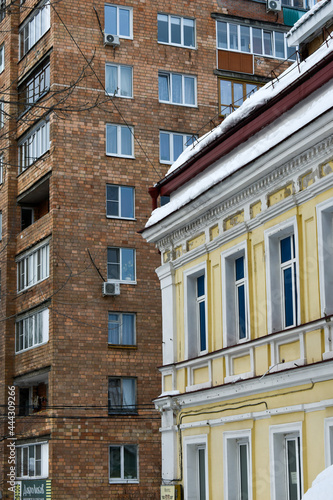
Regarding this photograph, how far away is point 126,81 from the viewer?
3488cm

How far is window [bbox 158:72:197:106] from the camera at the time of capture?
35.6 m

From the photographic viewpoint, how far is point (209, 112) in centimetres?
3616

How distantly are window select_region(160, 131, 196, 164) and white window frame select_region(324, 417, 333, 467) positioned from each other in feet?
72.5

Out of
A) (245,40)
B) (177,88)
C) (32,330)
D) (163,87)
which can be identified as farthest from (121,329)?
(245,40)

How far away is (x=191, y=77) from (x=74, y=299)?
409 inches

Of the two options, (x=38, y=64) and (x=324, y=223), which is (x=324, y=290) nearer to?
(x=324, y=223)

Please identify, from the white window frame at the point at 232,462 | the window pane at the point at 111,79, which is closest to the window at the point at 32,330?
the window pane at the point at 111,79

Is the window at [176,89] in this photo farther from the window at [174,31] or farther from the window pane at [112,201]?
the window pane at [112,201]

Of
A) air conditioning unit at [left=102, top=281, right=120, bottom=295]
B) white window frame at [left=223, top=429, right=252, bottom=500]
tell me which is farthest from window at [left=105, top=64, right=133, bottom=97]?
white window frame at [left=223, top=429, right=252, bottom=500]

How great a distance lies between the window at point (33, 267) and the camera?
33188 millimetres

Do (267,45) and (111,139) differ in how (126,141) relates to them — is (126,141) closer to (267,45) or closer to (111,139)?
(111,139)

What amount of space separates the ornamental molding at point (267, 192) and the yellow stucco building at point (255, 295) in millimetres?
26

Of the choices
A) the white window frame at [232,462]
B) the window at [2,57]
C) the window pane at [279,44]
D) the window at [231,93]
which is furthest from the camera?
the window at [2,57]

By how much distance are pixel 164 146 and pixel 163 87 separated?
243 cm
